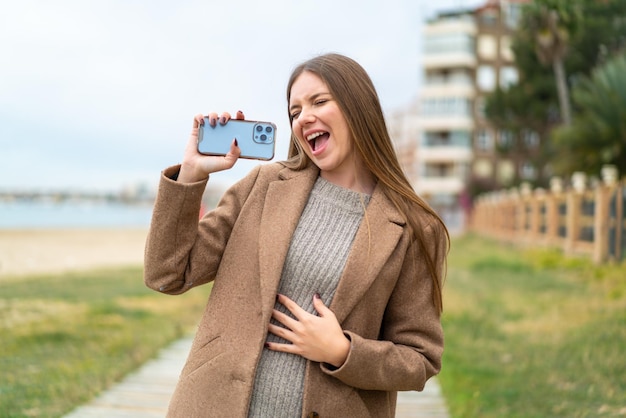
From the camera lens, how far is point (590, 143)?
438 inches

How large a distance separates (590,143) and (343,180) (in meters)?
9.94

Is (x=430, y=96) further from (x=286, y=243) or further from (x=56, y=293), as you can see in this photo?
(x=286, y=243)

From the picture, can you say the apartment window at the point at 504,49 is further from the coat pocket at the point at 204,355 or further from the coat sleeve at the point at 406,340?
the coat pocket at the point at 204,355

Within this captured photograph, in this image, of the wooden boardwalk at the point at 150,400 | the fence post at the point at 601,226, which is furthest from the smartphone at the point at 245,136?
the fence post at the point at 601,226

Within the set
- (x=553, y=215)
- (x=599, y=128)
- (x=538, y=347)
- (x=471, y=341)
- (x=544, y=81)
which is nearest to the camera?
(x=538, y=347)

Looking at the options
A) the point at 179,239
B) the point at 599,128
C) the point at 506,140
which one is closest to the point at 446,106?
the point at 506,140

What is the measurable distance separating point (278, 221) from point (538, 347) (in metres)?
5.03

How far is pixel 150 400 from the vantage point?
466 centimetres

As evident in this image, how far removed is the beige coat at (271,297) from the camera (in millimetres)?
1859

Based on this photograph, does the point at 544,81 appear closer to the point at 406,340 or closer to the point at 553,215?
the point at 553,215

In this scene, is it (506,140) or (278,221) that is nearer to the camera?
(278,221)

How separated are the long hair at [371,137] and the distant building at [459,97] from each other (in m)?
48.1

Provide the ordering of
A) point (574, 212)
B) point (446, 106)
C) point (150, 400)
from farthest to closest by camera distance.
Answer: point (446, 106), point (574, 212), point (150, 400)

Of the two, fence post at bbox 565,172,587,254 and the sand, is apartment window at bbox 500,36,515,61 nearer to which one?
the sand
